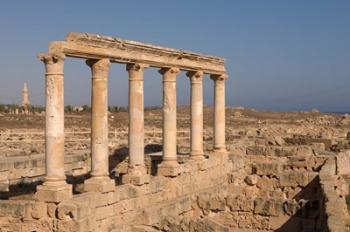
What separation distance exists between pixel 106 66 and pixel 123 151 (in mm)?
10145

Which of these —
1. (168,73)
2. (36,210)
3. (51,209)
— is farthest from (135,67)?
(36,210)

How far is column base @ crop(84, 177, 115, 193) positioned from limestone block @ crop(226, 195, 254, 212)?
4.22 metres

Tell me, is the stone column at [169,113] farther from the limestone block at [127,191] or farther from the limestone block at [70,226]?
the limestone block at [70,226]

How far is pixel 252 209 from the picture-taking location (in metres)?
17.1

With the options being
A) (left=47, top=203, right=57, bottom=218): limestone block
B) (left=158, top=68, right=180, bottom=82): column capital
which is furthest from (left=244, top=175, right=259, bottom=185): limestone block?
(left=47, top=203, right=57, bottom=218): limestone block

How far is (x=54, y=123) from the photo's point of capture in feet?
45.4

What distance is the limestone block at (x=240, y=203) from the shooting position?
17.2 meters

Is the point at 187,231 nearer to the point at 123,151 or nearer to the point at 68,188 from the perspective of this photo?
the point at 68,188

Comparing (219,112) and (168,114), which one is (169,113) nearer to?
(168,114)

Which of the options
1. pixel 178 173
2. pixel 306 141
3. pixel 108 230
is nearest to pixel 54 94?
pixel 108 230

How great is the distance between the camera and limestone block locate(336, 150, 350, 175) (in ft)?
78.6

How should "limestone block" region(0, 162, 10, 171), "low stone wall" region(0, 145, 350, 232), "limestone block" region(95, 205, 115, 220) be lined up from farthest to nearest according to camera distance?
"limestone block" region(0, 162, 10, 171) < "limestone block" region(95, 205, 115, 220) < "low stone wall" region(0, 145, 350, 232)

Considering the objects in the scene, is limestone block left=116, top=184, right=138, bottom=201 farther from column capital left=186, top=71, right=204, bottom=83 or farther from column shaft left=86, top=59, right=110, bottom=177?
column capital left=186, top=71, right=204, bottom=83

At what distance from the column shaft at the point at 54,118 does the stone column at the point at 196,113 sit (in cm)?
789
